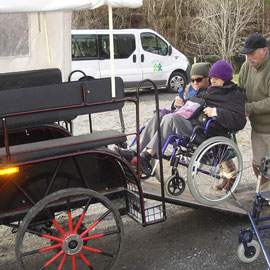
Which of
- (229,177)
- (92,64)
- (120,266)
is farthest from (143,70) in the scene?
(120,266)

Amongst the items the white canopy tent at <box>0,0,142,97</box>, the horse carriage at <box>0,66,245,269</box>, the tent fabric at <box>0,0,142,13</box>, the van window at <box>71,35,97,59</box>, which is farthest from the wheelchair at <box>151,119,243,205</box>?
the van window at <box>71,35,97,59</box>

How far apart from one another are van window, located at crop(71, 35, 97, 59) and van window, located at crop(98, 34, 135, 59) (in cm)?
20

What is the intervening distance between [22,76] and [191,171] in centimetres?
202

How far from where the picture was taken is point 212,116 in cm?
381

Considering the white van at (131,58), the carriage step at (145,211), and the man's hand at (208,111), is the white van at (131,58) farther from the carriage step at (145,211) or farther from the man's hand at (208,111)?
the carriage step at (145,211)

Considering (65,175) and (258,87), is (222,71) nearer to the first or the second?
(258,87)

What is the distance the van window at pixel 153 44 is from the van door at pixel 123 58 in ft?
1.28

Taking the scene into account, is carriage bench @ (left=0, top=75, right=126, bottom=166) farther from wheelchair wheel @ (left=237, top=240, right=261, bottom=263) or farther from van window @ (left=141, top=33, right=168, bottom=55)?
van window @ (left=141, top=33, right=168, bottom=55)

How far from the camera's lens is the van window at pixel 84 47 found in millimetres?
11328

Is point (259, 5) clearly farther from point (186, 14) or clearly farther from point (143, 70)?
point (143, 70)

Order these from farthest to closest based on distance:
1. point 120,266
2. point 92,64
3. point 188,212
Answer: point 92,64, point 188,212, point 120,266

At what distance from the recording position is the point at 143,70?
12344 mm

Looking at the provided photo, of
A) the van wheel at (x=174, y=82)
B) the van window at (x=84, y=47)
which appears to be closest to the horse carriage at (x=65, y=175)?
the van window at (x=84, y=47)

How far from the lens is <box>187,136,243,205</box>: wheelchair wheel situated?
3.61m
